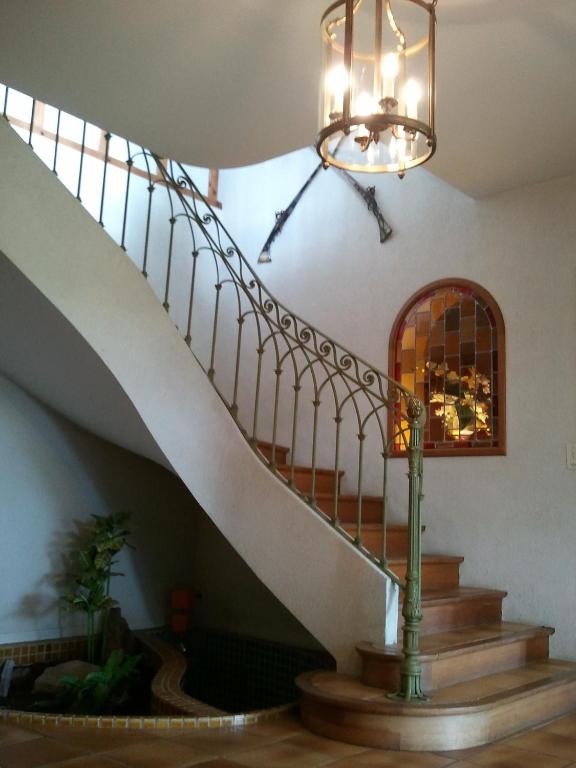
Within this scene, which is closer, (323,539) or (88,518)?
(323,539)

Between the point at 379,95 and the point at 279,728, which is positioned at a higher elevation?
the point at 379,95

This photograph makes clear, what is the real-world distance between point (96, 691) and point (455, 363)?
264cm

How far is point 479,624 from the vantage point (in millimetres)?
3666

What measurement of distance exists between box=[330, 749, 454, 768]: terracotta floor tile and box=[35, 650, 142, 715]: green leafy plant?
1.61 metres

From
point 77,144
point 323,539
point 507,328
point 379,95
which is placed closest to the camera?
point 379,95

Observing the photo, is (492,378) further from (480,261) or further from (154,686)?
(154,686)

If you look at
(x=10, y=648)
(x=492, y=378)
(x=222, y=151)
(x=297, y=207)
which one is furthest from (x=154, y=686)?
(x=297, y=207)

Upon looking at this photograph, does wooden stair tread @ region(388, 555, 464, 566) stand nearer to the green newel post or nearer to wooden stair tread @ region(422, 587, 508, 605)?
wooden stair tread @ region(422, 587, 508, 605)

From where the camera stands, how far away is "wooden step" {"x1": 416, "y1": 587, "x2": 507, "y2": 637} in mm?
3396

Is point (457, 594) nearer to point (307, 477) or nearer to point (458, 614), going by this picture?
point (458, 614)

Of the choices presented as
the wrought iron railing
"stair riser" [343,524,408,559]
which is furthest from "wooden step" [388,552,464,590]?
the wrought iron railing

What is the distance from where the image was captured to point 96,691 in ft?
12.0

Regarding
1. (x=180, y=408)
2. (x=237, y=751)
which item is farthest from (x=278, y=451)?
(x=237, y=751)

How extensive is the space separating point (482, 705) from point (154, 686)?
5.01 ft
